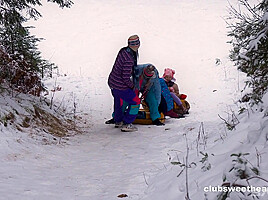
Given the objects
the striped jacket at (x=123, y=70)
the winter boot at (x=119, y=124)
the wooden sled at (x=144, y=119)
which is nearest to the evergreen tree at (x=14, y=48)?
the striped jacket at (x=123, y=70)

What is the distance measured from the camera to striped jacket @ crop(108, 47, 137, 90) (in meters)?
7.71

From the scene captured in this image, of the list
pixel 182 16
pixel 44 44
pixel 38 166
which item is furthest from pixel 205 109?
pixel 182 16

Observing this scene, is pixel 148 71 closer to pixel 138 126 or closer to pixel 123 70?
pixel 123 70

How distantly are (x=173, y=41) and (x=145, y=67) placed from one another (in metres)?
13.7

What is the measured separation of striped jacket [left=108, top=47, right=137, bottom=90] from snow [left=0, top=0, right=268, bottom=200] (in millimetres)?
1157

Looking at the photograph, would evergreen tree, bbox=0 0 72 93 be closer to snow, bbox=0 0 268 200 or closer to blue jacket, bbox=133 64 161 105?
snow, bbox=0 0 268 200

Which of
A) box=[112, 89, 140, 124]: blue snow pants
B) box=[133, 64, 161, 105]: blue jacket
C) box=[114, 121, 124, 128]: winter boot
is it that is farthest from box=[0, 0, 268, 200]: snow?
box=[133, 64, 161, 105]: blue jacket

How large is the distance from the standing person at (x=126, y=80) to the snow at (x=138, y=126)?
504 mm

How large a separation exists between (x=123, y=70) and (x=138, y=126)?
1848 millimetres

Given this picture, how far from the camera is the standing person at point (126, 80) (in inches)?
305

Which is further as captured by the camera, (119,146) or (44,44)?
(44,44)

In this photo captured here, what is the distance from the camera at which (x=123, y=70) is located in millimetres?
7742

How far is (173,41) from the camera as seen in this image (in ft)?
72.4

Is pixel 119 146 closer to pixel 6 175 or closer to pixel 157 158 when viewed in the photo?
pixel 157 158
